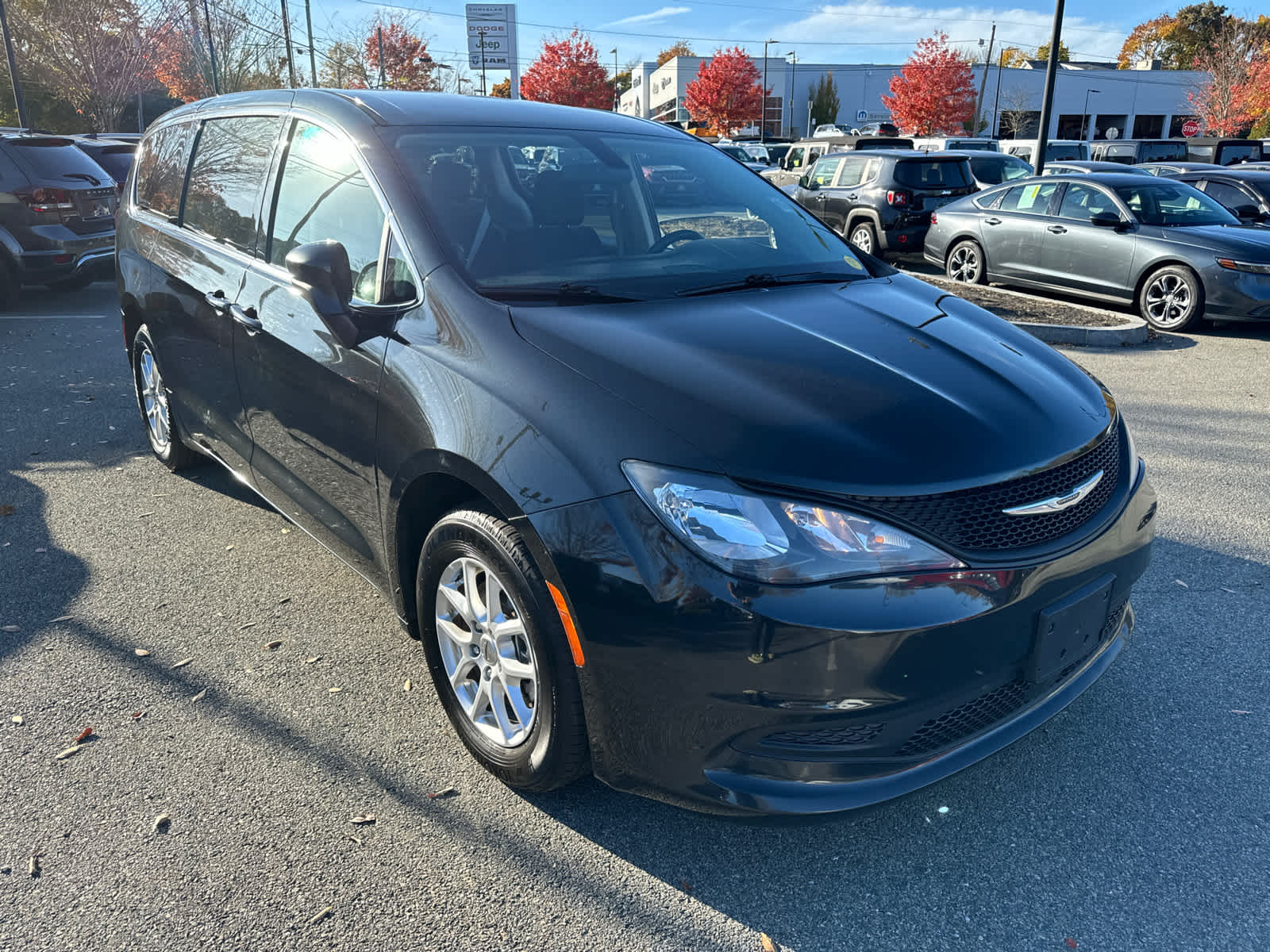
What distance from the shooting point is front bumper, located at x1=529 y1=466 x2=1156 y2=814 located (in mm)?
1948

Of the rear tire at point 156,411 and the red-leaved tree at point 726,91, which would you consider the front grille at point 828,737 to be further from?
the red-leaved tree at point 726,91

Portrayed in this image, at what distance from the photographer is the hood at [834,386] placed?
2.08 m

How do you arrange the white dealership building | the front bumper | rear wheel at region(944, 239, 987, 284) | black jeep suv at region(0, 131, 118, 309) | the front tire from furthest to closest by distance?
1. the white dealership building
2. rear wheel at region(944, 239, 987, 284)
3. black jeep suv at region(0, 131, 118, 309)
4. the front tire
5. the front bumper

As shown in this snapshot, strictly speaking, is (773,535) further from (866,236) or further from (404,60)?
(404,60)

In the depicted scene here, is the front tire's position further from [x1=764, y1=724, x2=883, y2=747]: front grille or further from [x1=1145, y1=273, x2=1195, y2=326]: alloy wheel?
[x1=1145, y1=273, x2=1195, y2=326]: alloy wheel

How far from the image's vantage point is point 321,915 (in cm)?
216

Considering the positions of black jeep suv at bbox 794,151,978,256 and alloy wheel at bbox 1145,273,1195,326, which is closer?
alloy wheel at bbox 1145,273,1195,326

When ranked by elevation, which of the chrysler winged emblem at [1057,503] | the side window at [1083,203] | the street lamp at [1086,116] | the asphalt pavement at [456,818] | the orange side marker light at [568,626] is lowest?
the asphalt pavement at [456,818]

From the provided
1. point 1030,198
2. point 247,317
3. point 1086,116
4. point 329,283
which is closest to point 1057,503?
point 329,283

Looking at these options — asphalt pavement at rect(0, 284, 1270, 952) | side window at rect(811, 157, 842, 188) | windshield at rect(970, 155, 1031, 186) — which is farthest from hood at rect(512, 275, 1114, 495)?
windshield at rect(970, 155, 1031, 186)

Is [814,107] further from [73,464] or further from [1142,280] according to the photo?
[73,464]

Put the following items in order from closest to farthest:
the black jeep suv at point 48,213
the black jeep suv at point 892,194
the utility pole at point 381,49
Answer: the black jeep suv at point 48,213
the black jeep suv at point 892,194
the utility pole at point 381,49

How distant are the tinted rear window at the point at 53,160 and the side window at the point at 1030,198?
9926mm

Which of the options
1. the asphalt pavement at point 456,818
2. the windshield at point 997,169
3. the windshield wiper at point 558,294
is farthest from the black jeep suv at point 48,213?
the windshield at point 997,169
